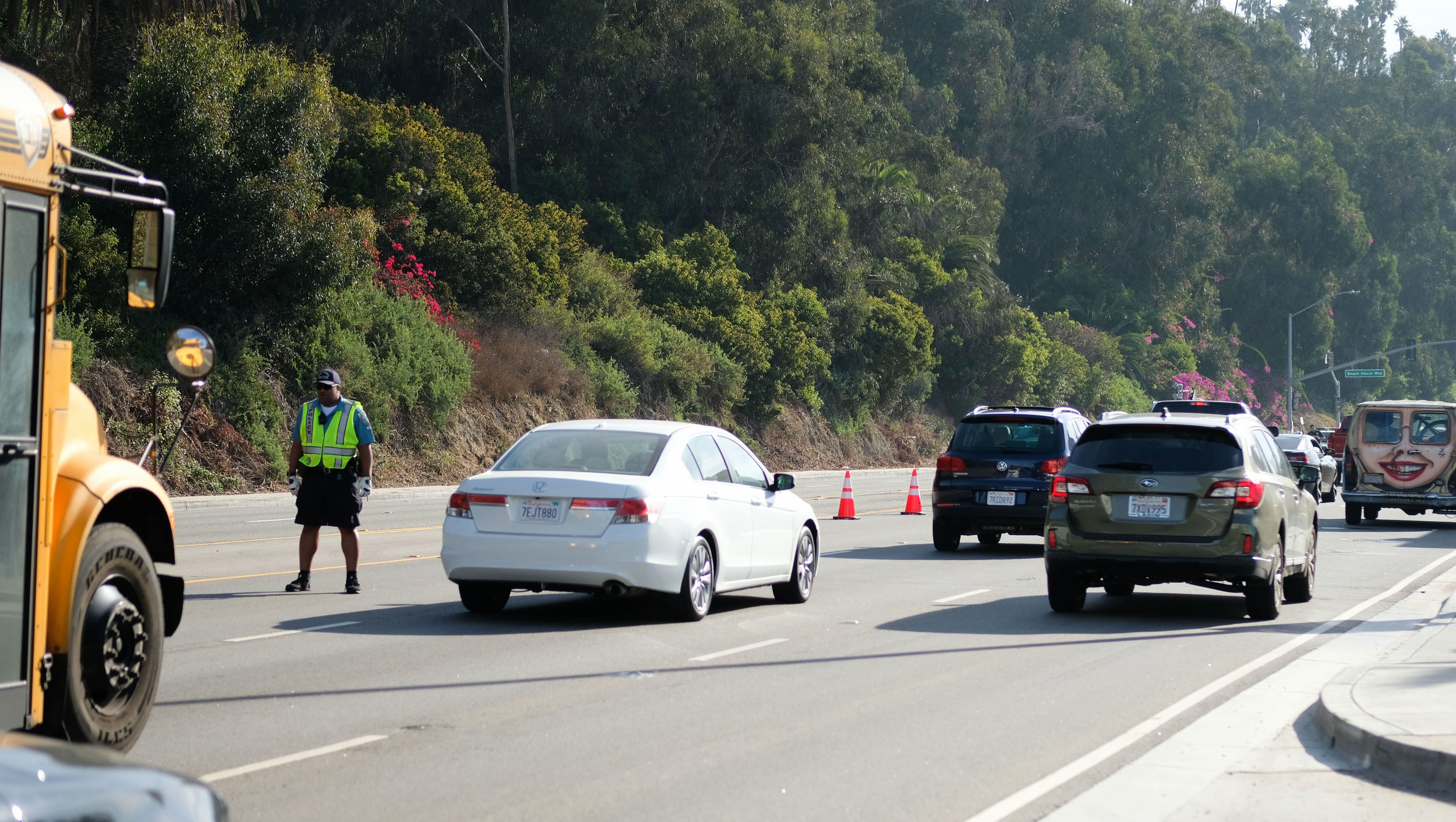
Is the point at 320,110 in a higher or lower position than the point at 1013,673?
higher

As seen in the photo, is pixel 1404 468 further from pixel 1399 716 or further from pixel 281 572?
pixel 1399 716

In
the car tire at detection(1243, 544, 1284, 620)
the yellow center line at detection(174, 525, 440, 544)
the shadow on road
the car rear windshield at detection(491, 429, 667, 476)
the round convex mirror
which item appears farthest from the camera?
the yellow center line at detection(174, 525, 440, 544)

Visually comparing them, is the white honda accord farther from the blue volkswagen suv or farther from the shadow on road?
the blue volkswagen suv

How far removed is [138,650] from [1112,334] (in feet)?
253

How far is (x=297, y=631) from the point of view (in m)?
11.5

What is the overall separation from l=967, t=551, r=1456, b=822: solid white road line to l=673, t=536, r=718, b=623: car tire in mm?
3925

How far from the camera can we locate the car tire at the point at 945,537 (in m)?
20.2

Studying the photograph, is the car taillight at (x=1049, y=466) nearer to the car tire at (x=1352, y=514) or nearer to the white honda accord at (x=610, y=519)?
the white honda accord at (x=610, y=519)

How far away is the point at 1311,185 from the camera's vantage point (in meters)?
91.3

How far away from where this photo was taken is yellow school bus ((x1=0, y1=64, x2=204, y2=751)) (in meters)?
6.19

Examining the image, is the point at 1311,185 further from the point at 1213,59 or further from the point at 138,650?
the point at 138,650

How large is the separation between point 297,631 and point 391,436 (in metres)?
23.1

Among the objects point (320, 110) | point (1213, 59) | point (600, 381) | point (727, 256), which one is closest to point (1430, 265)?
point (1213, 59)

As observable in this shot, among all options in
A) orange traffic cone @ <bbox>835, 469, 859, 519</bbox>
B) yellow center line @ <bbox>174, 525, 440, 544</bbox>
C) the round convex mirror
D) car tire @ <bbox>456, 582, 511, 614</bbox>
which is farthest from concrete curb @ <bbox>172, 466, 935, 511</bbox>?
the round convex mirror
